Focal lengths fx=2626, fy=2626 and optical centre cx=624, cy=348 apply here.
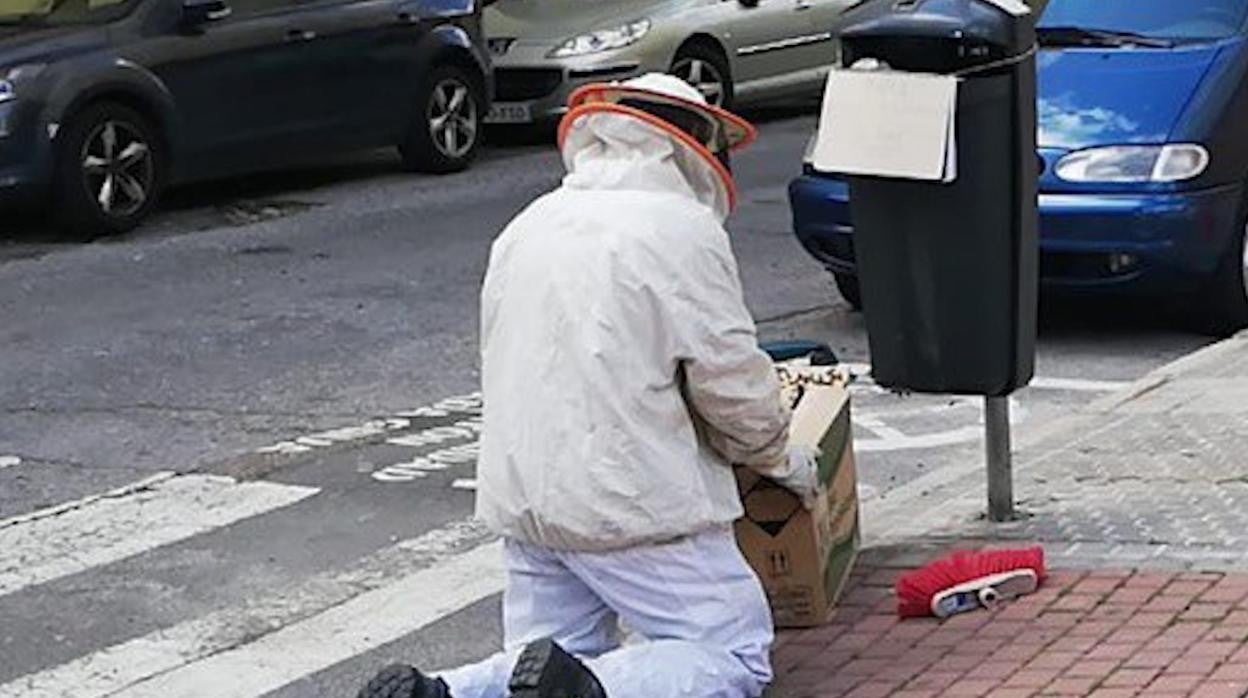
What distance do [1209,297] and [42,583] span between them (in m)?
5.09

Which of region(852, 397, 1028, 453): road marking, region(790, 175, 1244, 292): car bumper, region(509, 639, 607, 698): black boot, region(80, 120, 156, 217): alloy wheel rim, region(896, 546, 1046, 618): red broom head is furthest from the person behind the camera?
region(80, 120, 156, 217): alloy wheel rim

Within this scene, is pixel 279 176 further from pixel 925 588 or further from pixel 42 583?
pixel 925 588

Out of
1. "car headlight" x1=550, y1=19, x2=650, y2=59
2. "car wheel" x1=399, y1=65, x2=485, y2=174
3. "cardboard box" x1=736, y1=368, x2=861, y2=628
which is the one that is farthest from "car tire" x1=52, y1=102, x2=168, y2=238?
"cardboard box" x1=736, y1=368, x2=861, y2=628

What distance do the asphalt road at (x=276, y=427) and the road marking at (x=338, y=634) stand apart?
0.01 meters

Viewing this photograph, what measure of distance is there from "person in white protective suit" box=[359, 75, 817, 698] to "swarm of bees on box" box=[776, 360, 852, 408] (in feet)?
3.10

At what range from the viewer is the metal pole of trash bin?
6953mm

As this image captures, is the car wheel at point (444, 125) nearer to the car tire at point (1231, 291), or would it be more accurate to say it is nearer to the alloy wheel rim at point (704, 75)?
the alloy wheel rim at point (704, 75)

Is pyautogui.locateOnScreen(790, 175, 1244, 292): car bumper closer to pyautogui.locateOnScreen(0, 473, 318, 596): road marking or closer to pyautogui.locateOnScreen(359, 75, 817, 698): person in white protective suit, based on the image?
pyautogui.locateOnScreen(0, 473, 318, 596): road marking

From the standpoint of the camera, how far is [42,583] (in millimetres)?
7395

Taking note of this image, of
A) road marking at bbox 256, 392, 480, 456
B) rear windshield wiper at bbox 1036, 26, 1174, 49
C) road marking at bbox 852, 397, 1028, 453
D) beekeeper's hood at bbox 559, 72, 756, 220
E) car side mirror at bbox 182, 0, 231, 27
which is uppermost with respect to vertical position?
beekeeper's hood at bbox 559, 72, 756, 220

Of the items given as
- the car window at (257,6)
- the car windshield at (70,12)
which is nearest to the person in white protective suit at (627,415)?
the car windshield at (70,12)

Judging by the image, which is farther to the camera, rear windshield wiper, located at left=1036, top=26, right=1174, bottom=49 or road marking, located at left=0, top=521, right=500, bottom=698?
rear windshield wiper, located at left=1036, top=26, right=1174, bottom=49

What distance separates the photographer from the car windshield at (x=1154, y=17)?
11133mm

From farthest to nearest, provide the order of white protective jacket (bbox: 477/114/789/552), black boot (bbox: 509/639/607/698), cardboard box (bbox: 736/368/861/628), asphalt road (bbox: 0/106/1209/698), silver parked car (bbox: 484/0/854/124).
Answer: silver parked car (bbox: 484/0/854/124), asphalt road (bbox: 0/106/1209/698), cardboard box (bbox: 736/368/861/628), white protective jacket (bbox: 477/114/789/552), black boot (bbox: 509/639/607/698)
